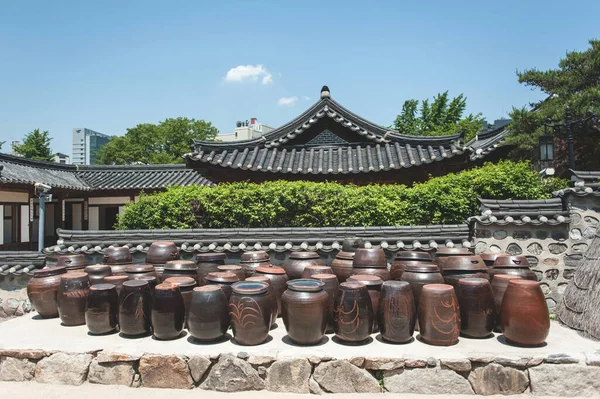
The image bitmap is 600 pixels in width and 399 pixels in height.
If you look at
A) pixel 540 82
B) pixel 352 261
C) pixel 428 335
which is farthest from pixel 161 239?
pixel 540 82

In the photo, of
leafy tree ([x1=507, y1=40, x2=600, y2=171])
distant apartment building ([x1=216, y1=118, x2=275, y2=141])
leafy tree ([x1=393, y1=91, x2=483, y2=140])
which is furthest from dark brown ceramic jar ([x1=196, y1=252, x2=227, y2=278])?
distant apartment building ([x1=216, y1=118, x2=275, y2=141])

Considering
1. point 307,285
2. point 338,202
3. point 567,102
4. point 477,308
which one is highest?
point 567,102

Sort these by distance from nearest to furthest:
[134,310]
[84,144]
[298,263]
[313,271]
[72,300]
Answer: [134,310] < [72,300] < [313,271] < [298,263] < [84,144]

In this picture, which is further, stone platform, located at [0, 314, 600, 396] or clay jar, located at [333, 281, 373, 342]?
clay jar, located at [333, 281, 373, 342]

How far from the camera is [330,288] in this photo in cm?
434

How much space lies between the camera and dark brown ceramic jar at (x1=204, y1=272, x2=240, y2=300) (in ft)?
14.4

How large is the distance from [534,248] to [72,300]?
6882 mm

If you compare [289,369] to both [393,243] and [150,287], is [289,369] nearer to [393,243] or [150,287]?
[150,287]

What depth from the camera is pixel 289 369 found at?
12.0 ft

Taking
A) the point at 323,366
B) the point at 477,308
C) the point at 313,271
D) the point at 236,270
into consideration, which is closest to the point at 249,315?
the point at 323,366

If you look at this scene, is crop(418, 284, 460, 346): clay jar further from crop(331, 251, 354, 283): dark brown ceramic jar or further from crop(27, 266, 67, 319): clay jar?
crop(27, 266, 67, 319): clay jar

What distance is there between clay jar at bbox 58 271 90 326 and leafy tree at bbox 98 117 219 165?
24.0 metres

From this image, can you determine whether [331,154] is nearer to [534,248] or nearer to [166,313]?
[534,248]

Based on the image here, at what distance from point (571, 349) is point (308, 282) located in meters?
2.65
